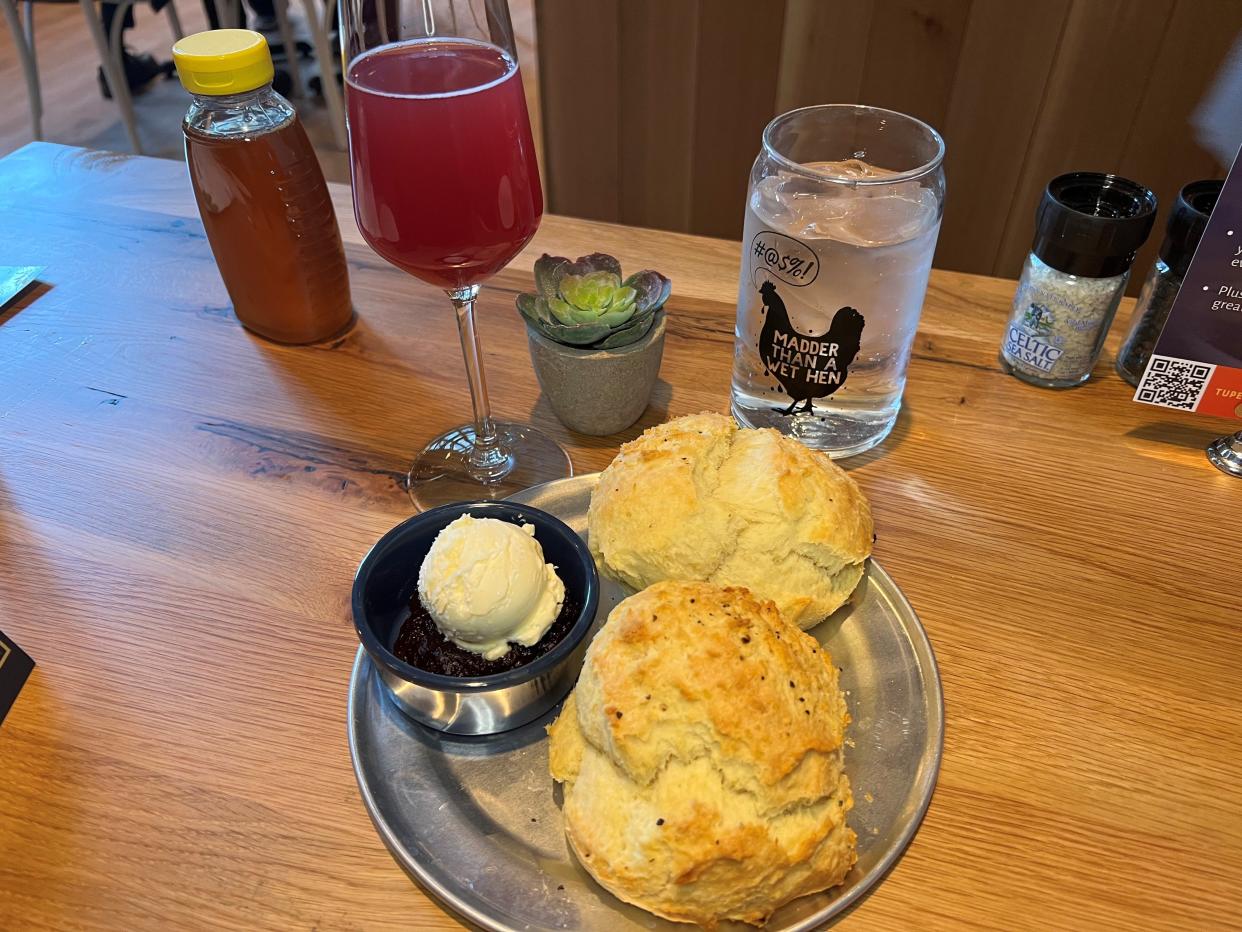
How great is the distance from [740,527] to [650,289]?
327 millimetres

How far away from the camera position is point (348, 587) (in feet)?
2.87

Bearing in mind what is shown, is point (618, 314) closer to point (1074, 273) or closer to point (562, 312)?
point (562, 312)

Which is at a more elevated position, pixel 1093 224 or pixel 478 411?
pixel 1093 224

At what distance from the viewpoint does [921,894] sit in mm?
643

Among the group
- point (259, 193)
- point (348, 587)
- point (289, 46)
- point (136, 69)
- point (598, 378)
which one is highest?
point (259, 193)

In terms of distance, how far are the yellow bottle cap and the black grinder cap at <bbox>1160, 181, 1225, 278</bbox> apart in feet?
3.22

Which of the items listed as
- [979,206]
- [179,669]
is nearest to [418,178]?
[179,669]

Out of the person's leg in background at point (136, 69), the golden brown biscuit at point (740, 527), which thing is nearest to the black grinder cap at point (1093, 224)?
the golden brown biscuit at point (740, 527)

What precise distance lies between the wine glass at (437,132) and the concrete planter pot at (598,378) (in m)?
0.14

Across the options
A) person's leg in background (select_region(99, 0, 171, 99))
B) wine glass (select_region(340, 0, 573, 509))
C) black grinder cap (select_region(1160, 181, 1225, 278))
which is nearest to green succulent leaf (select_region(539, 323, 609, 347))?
wine glass (select_region(340, 0, 573, 509))

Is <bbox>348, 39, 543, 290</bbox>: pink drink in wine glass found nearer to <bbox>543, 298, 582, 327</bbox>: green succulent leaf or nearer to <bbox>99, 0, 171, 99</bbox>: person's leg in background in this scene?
<bbox>543, 298, 582, 327</bbox>: green succulent leaf

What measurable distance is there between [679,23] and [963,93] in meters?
0.60

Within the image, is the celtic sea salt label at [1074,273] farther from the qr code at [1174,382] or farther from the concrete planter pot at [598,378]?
the concrete planter pot at [598,378]

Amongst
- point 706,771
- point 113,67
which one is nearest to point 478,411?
point 706,771
